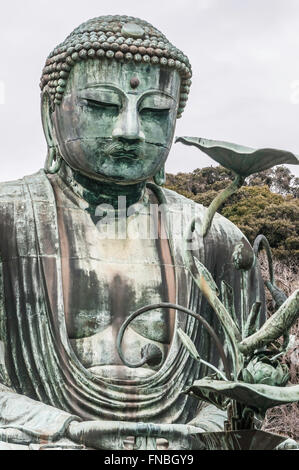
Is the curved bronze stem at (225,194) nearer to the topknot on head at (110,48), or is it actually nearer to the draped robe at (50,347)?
the draped robe at (50,347)

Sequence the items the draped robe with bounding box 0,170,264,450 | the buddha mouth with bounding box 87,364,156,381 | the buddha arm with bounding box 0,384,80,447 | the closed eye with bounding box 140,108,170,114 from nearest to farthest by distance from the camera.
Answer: the buddha arm with bounding box 0,384,80,447
the draped robe with bounding box 0,170,264,450
the buddha mouth with bounding box 87,364,156,381
the closed eye with bounding box 140,108,170,114

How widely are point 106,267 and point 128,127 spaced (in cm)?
113

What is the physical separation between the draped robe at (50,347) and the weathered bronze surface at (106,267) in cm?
1

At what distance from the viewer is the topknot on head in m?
10.5

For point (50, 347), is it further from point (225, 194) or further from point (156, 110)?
point (225, 194)

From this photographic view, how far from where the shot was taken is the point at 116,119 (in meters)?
10.5

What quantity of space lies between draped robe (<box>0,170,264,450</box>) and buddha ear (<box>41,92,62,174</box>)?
17cm

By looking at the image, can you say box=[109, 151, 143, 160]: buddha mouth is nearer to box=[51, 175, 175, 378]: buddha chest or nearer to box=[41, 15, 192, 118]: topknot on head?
box=[51, 175, 175, 378]: buddha chest

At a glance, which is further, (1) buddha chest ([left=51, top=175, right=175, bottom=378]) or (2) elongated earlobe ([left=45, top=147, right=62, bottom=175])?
(2) elongated earlobe ([left=45, top=147, right=62, bottom=175])

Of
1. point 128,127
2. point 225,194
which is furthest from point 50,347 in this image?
point 225,194

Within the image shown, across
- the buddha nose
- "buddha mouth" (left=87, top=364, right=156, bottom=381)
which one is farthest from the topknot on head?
"buddha mouth" (left=87, top=364, right=156, bottom=381)

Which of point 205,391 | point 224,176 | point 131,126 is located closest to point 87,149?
point 131,126

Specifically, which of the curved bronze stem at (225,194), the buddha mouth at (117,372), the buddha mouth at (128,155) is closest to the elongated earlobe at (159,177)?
the buddha mouth at (128,155)

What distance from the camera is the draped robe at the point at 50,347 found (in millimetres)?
10047
